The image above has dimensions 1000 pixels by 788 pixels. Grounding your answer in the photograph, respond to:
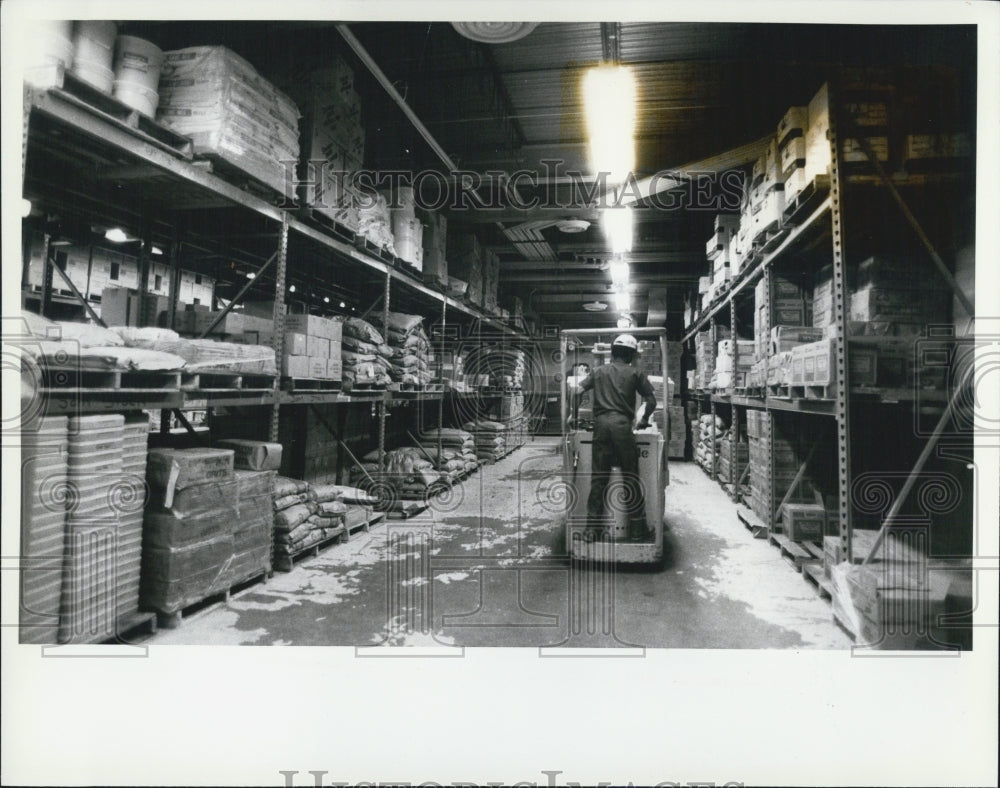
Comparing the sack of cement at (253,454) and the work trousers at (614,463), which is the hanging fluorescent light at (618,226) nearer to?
the work trousers at (614,463)

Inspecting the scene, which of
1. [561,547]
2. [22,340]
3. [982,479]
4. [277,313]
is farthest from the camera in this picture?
[561,547]

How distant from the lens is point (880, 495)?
5.26 metres

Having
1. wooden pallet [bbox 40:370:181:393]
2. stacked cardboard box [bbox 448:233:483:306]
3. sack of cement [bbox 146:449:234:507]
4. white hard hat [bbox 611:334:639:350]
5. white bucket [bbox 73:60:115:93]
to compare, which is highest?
stacked cardboard box [bbox 448:233:483:306]

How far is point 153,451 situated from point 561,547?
3.96 metres

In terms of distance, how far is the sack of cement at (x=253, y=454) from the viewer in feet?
15.7

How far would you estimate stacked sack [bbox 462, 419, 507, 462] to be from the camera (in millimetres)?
13047

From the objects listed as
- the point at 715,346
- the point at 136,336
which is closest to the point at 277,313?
the point at 136,336

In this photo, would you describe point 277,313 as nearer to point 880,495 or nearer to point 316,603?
point 316,603

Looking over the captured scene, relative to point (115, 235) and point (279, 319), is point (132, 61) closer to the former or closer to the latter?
point (279, 319)

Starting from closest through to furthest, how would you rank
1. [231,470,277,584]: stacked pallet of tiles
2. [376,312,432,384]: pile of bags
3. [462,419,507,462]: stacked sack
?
[231,470,277,584]: stacked pallet of tiles < [376,312,432,384]: pile of bags < [462,419,507,462]: stacked sack

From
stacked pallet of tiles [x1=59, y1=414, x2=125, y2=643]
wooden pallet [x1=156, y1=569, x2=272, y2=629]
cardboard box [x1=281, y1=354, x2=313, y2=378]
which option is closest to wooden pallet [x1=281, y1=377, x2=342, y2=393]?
cardboard box [x1=281, y1=354, x2=313, y2=378]

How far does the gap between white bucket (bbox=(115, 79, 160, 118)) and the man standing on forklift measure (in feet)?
12.9

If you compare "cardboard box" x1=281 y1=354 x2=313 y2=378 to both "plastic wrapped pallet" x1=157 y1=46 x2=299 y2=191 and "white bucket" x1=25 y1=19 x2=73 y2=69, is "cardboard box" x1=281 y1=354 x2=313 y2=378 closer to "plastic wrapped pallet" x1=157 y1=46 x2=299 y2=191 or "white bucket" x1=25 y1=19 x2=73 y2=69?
"plastic wrapped pallet" x1=157 y1=46 x2=299 y2=191

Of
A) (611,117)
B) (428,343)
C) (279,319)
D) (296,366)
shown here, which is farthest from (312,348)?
(611,117)
